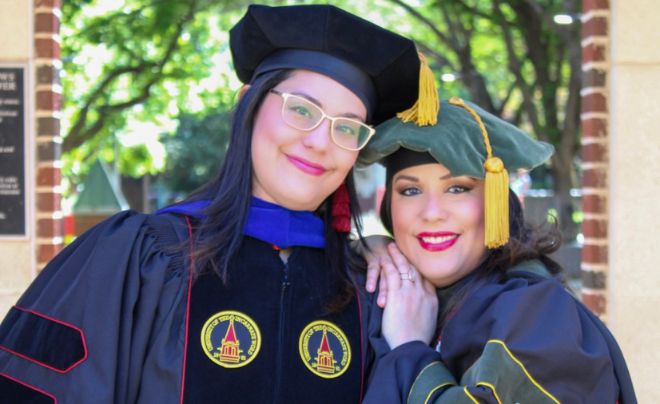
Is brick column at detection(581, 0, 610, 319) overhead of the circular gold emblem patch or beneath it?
overhead

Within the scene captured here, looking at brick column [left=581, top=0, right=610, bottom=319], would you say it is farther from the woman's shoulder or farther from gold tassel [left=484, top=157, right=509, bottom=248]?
the woman's shoulder

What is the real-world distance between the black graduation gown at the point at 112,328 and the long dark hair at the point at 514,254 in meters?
0.42

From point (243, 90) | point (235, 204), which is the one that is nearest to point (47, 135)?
point (243, 90)

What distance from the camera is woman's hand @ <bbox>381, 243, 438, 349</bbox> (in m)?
2.50

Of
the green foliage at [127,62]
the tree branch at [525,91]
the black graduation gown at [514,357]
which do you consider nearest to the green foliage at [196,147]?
the green foliage at [127,62]

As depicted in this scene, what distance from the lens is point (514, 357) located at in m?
2.09

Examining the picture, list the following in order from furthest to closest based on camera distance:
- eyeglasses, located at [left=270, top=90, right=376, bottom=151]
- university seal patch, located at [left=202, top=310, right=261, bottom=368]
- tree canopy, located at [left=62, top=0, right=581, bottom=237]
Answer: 1. tree canopy, located at [left=62, top=0, right=581, bottom=237]
2. eyeglasses, located at [left=270, top=90, right=376, bottom=151]
3. university seal patch, located at [left=202, top=310, right=261, bottom=368]

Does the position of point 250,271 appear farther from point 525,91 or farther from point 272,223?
point 525,91

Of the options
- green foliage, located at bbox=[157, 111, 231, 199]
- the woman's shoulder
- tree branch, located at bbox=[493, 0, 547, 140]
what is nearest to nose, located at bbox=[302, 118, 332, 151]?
the woman's shoulder

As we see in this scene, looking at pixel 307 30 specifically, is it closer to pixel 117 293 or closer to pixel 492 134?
pixel 492 134

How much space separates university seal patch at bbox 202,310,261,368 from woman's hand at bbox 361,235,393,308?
0.40 meters

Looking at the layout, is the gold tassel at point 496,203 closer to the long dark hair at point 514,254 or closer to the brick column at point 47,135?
the long dark hair at point 514,254

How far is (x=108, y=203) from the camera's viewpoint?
39.9 ft

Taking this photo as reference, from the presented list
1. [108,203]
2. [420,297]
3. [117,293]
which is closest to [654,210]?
[420,297]
